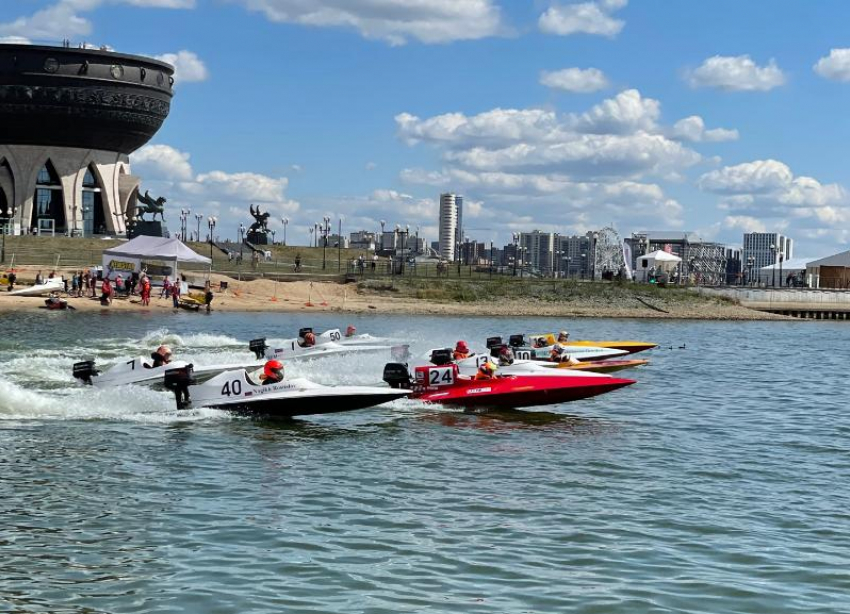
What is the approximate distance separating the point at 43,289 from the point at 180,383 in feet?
159

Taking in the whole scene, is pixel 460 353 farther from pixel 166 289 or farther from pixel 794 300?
pixel 794 300

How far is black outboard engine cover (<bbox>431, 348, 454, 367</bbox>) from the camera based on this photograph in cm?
3042

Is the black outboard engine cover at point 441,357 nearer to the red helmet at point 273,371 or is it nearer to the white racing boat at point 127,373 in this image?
the red helmet at point 273,371

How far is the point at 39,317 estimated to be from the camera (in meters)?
60.8

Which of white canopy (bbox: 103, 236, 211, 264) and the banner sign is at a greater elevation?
white canopy (bbox: 103, 236, 211, 264)

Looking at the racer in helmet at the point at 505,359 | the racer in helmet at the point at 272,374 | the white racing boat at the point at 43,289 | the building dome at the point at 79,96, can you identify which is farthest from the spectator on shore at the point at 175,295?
the building dome at the point at 79,96

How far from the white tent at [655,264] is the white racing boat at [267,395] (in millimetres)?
82068

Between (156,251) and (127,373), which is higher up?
(156,251)

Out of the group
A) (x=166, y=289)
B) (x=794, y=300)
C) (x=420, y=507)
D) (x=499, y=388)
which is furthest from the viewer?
(x=794, y=300)

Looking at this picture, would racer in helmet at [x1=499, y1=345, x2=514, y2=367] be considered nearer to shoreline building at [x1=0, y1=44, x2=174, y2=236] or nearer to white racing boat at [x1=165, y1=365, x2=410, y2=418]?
white racing boat at [x1=165, y1=365, x2=410, y2=418]

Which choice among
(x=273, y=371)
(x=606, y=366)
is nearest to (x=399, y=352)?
(x=606, y=366)

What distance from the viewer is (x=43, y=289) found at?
71.8 metres

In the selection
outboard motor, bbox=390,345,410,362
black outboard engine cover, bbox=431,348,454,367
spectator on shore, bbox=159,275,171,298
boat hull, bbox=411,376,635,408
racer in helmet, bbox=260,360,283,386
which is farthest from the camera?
spectator on shore, bbox=159,275,171,298

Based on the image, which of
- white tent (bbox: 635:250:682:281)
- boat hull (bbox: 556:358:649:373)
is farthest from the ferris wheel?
boat hull (bbox: 556:358:649:373)
